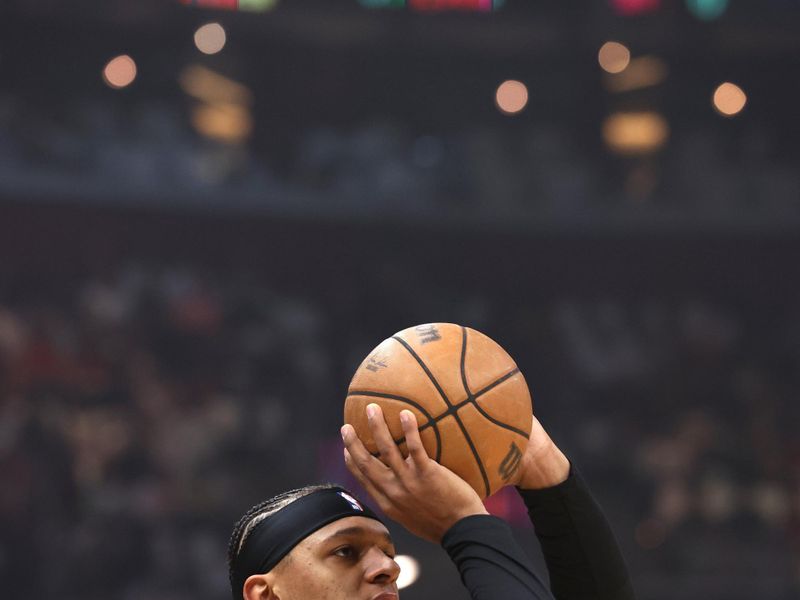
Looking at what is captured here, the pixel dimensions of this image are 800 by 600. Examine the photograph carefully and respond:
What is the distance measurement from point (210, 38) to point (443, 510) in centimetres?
1567

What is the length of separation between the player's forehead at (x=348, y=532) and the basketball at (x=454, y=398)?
22 centimetres

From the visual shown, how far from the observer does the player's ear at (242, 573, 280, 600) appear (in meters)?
2.38

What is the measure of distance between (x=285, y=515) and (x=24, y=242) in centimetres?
1352

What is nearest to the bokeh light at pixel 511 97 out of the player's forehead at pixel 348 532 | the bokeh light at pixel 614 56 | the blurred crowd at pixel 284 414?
the bokeh light at pixel 614 56

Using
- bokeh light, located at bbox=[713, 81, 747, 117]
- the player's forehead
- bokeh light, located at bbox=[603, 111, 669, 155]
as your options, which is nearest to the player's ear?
the player's forehead

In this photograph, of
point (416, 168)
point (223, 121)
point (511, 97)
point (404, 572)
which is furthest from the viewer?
point (511, 97)

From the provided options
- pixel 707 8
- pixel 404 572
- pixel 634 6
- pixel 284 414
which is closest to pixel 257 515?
pixel 404 572

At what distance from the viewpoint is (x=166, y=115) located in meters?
15.9

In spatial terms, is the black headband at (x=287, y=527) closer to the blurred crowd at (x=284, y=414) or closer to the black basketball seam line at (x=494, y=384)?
the black basketball seam line at (x=494, y=384)

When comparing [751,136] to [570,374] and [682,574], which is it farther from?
[682,574]

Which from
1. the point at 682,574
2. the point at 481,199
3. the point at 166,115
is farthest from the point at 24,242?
the point at 682,574

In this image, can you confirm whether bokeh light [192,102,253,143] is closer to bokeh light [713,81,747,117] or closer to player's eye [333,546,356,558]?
bokeh light [713,81,747,117]

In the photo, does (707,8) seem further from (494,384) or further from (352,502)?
(352,502)

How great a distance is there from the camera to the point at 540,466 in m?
2.51
